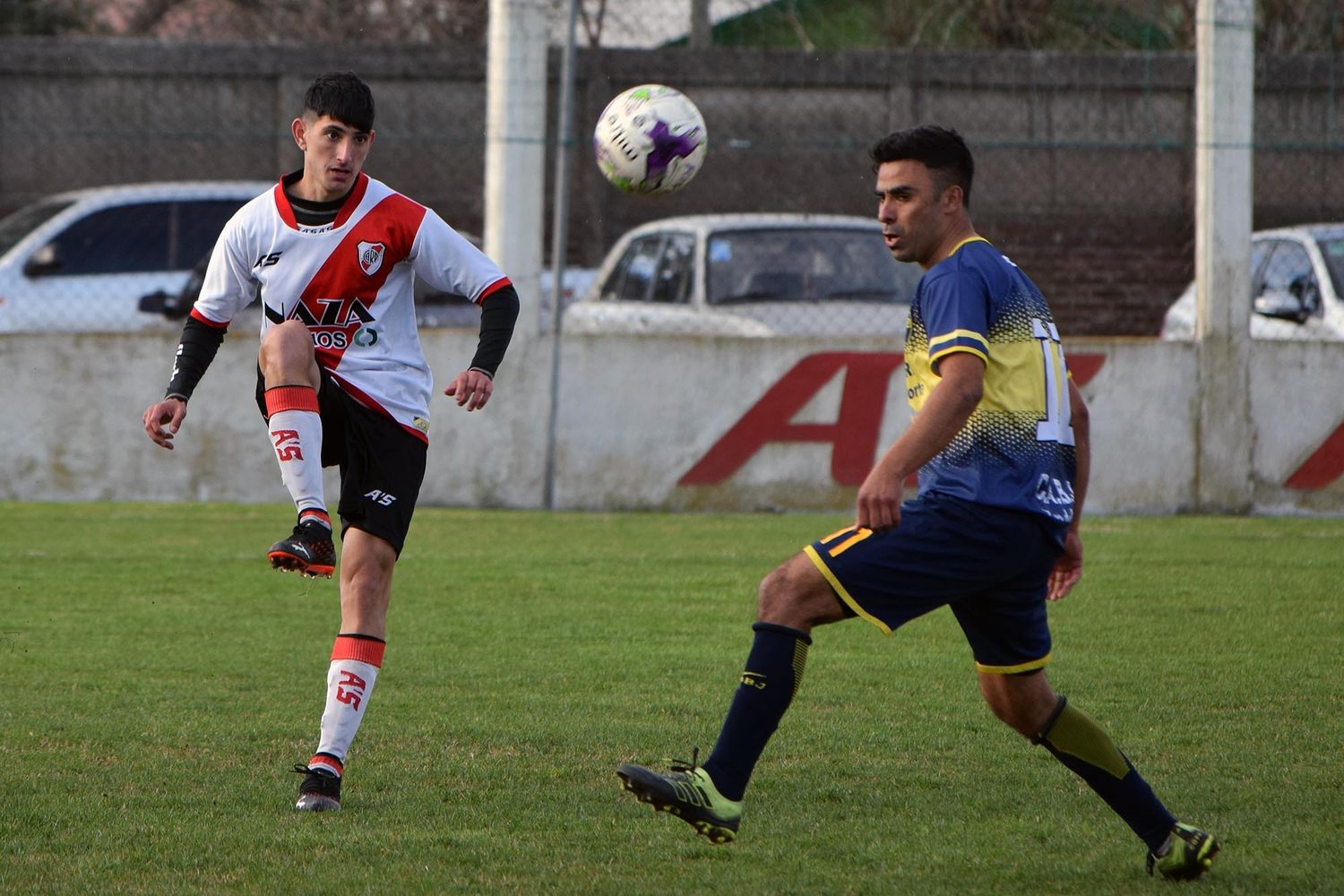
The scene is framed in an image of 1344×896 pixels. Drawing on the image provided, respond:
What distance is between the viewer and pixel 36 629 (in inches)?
284

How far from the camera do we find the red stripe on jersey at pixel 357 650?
4820 millimetres

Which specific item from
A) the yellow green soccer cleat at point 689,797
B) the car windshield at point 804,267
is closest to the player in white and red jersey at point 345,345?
the yellow green soccer cleat at point 689,797

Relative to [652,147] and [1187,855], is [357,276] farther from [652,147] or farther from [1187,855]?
[1187,855]

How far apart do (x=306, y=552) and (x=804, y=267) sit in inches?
320

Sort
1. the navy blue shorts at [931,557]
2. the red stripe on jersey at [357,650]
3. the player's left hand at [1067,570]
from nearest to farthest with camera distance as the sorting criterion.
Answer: the navy blue shorts at [931,557]
the player's left hand at [1067,570]
the red stripe on jersey at [357,650]

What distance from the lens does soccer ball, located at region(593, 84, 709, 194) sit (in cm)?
683

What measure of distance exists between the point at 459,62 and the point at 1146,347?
30.6ft

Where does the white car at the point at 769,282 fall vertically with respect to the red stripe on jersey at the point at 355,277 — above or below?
above

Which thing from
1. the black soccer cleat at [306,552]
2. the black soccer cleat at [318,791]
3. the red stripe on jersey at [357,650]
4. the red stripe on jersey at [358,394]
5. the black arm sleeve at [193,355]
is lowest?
the black soccer cleat at [318,791]

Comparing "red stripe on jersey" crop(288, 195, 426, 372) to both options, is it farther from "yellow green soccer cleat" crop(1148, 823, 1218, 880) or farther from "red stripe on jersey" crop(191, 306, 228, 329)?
"yellow green soccer cleat" crop(1148, 823, 1218, 880)

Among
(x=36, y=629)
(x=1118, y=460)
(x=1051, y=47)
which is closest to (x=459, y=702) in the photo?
(x=36, y=629)

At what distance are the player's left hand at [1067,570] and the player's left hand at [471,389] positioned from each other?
1577 millimetres

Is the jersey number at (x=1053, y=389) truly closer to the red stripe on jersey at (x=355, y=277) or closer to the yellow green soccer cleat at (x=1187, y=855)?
the yellow green soccer cleat at (x=1187, y=855)

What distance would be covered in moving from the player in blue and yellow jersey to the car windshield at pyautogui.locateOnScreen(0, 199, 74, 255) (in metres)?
12.6
